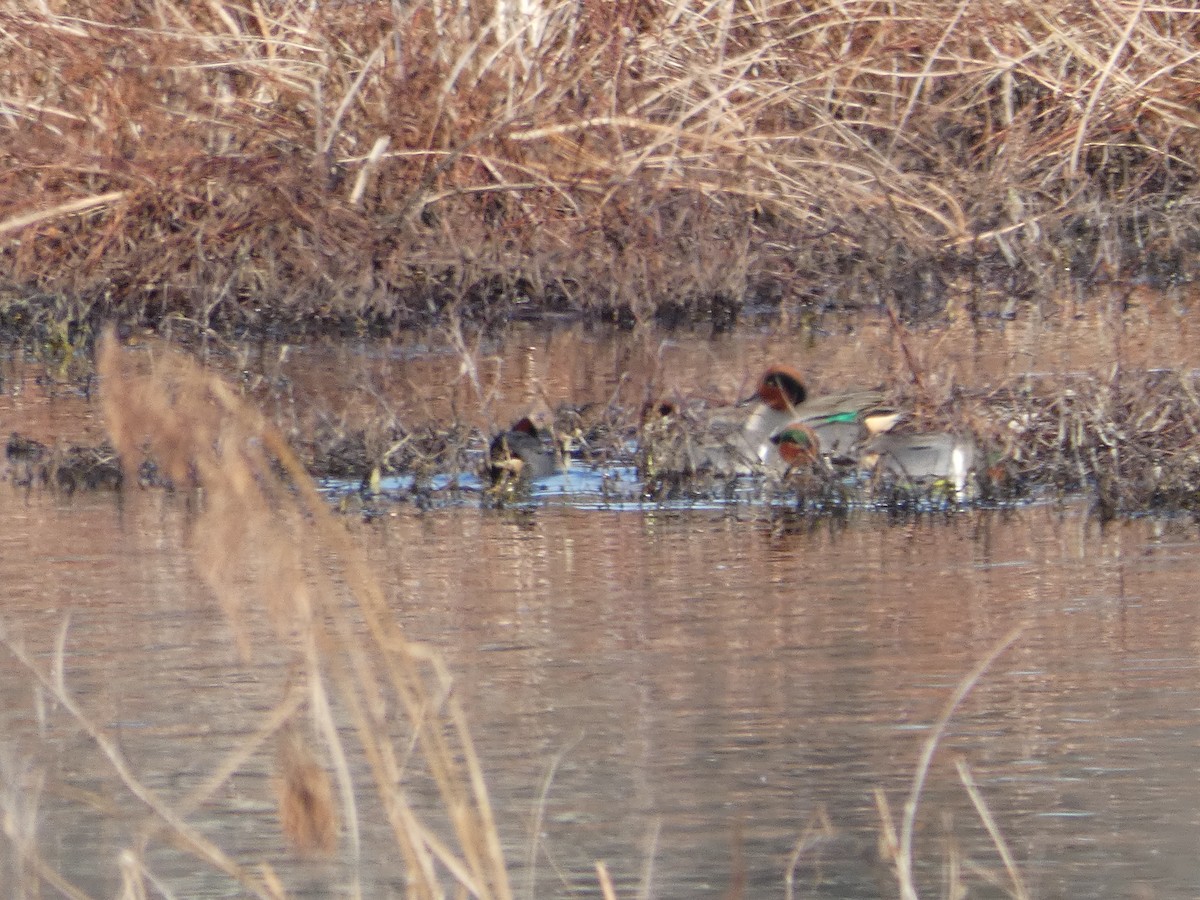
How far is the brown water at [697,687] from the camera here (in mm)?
3525

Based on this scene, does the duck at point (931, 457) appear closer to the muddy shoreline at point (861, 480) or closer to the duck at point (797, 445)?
the muddy shoreline at point (861, 480)

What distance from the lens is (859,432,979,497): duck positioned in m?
6.41

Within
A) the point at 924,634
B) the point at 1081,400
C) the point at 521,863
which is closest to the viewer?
the point at 521,863

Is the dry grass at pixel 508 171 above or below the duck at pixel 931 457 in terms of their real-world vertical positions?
above

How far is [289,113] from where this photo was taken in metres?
11.6

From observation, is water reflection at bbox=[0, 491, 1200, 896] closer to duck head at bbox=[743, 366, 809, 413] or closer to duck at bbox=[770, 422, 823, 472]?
duck at bbox=[770, 422, 823, 472]

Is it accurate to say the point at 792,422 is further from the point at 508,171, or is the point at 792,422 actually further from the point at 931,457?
the point at 508,171

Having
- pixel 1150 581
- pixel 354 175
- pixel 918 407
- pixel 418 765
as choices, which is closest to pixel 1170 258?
pixel 354 175

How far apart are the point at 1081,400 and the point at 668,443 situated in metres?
1.05

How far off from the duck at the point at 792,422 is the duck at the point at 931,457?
0.14 m

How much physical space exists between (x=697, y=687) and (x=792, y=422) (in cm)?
242

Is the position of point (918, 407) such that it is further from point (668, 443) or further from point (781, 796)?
point (781, 796)

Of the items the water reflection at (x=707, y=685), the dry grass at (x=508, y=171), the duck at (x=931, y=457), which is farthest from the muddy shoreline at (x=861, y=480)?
the dry grass at (x=508, y=171)

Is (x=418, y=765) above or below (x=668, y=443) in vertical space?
below
